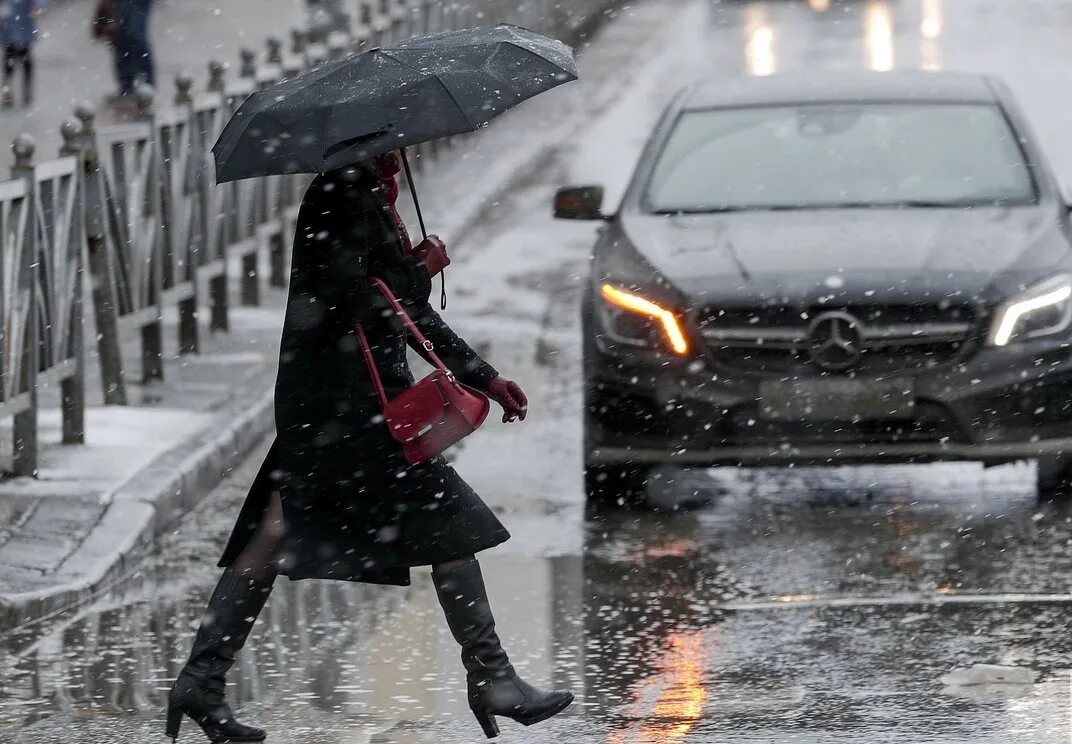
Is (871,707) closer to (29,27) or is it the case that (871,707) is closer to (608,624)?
(608,624)

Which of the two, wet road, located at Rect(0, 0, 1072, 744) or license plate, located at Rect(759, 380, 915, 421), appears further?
license plate, located at Rect(759, 380, 915, 421)

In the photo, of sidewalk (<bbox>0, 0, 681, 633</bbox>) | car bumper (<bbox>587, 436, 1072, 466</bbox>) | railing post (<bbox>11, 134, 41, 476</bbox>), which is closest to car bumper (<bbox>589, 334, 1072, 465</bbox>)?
car bumper (<bbox>587, 436, 1072, 466</bbox>)

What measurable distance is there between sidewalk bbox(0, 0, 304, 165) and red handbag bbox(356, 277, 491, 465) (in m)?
14.6

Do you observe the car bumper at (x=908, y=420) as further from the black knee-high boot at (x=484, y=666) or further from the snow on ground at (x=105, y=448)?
the black knee-high boot at (x=484, y=666)

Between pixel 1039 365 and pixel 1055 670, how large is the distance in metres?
2.05

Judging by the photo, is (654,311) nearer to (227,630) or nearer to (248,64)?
(227,630)

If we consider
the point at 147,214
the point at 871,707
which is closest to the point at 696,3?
the point at 147,214

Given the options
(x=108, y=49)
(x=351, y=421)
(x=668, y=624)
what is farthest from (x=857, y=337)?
(x=108, y=49)

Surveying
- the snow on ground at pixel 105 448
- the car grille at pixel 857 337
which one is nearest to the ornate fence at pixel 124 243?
the snow on ground at pixel 105 448

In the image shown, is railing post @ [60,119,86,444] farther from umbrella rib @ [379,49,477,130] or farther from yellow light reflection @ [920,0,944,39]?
yellow light reflection @ [920,0,944,39]

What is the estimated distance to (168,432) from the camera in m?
9.38

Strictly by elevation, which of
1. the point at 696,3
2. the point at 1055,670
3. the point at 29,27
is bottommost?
the point at 696,3

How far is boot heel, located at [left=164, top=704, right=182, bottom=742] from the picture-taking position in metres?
5.48

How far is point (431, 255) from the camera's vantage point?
5.37 meters
